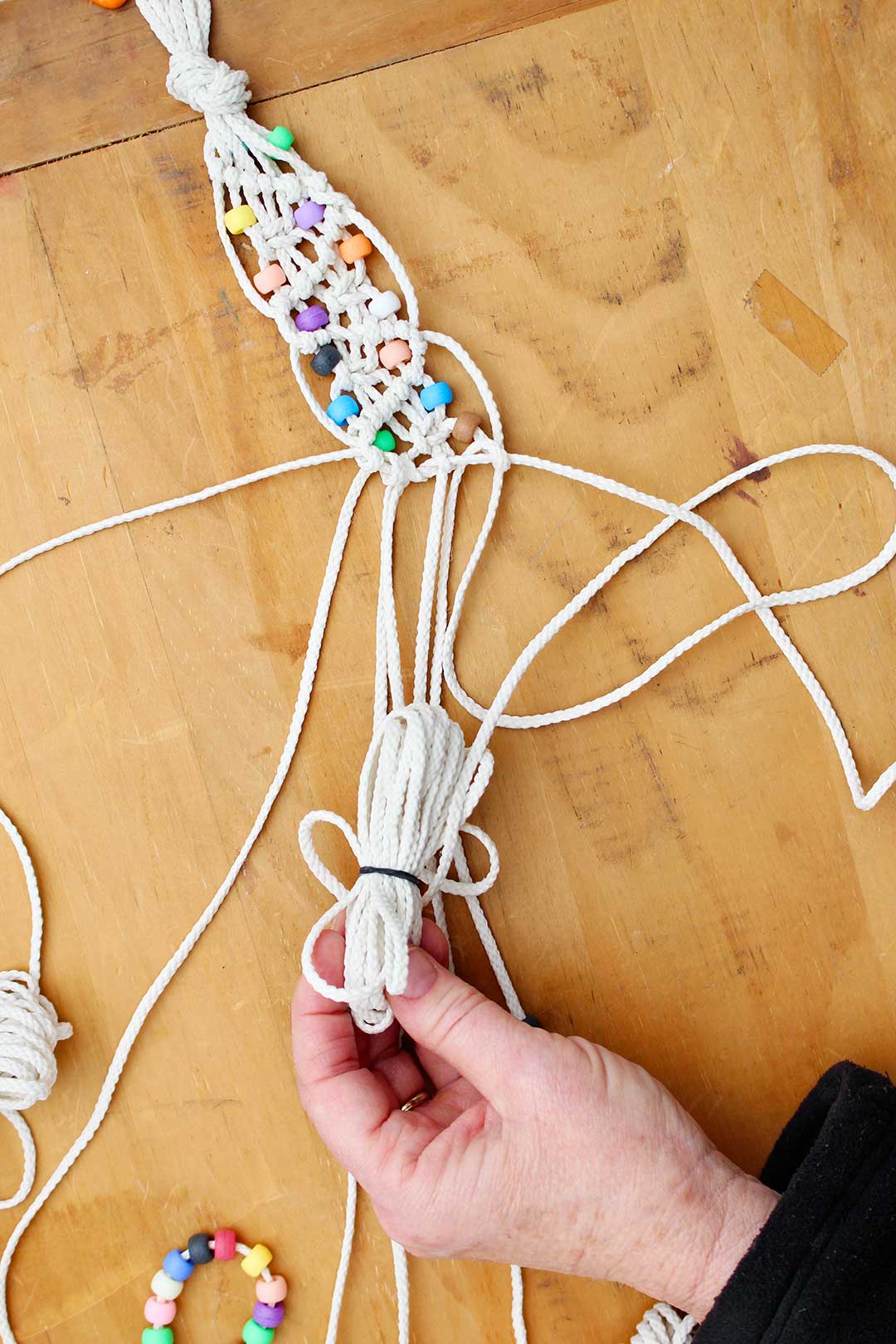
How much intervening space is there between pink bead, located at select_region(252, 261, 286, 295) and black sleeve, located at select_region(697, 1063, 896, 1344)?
0.87 meters

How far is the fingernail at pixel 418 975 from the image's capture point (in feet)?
2.68

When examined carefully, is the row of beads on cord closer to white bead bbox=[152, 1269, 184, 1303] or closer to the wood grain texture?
the wood grain texture

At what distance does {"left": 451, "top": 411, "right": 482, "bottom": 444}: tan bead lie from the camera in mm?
955

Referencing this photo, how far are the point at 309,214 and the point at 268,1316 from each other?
1.02 m

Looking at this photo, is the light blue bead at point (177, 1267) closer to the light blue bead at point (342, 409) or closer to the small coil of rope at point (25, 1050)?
the small coil of rope at point (25, 1050)

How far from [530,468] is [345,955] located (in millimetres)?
478

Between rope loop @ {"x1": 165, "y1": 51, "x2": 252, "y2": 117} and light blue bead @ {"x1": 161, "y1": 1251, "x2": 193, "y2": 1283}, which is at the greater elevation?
rope loop @ {"x1": 165, "y1": 51, "x2": 252, "y2": 117}

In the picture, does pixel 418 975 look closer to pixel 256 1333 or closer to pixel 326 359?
pixel 256 1333

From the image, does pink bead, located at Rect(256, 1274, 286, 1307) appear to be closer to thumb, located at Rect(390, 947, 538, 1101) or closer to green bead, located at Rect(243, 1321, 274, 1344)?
green bead, located at Rect(243, 1321, 274, 1344)

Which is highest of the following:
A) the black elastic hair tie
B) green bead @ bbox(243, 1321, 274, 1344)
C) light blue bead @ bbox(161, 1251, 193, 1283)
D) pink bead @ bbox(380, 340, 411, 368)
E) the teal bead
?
pink bead @ bbox(380, 340, 411, 368)

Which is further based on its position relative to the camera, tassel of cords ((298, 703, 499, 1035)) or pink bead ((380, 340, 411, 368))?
pink bead ((380, 340, 411, 368))

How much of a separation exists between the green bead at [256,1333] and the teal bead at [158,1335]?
7 cm

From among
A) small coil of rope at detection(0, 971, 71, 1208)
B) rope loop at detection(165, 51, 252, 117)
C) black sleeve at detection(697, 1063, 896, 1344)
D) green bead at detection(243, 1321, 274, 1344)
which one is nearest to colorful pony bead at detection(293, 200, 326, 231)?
rope loop at detection(165, 51, 252, 117)

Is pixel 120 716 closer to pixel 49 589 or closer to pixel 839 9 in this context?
pixel 49 589
